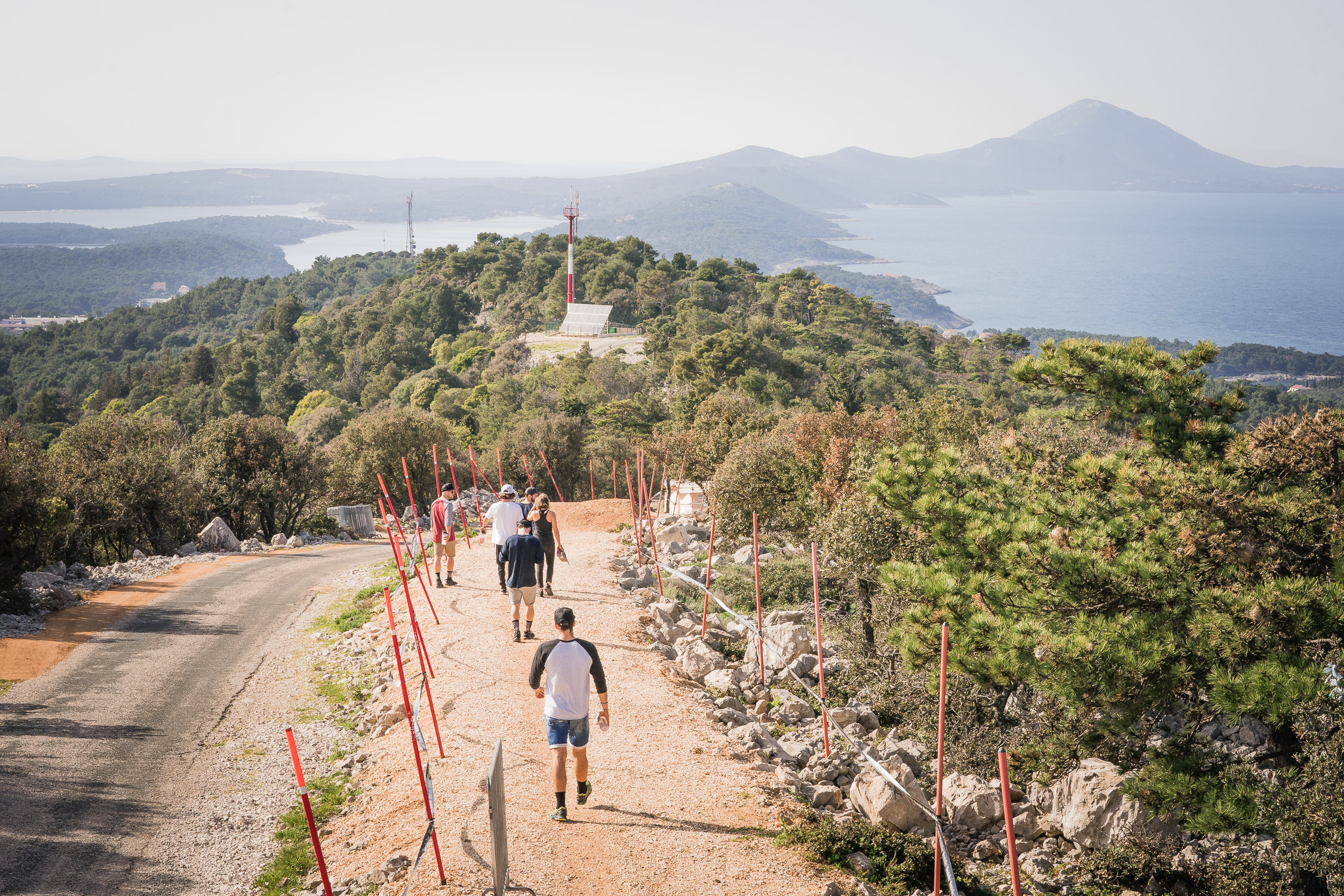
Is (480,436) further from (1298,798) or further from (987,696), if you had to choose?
(1298,798)

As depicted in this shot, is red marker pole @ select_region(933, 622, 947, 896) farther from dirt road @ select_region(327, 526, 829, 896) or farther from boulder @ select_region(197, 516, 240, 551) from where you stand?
boulder @ select_region(197, 516, 240, 551)

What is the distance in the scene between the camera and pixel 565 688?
7.63 metres

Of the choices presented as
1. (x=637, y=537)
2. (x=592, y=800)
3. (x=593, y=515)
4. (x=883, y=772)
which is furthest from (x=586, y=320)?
(x=883, y=772)

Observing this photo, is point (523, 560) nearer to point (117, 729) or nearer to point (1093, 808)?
point (117, 729)

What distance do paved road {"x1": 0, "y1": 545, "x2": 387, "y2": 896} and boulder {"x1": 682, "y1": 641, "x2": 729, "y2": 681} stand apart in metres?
6.61

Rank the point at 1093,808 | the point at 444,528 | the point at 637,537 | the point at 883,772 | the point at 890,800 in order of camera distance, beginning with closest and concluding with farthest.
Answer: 1. the point at 890,800
2. the point at 883,772
3. the point at 1093,808
4. the point at 444,528
5. the point at 637,537

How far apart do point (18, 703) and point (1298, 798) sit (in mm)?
15626

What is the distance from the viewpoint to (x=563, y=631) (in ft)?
25.6

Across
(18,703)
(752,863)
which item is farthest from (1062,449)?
(18,703)

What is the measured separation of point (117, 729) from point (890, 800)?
10090mm

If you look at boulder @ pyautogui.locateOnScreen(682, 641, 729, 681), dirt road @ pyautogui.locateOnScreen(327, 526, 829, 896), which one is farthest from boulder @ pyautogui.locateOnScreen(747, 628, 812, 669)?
dirt road @ pyautogui.locateOnScreen(327, 526, 829, 896)

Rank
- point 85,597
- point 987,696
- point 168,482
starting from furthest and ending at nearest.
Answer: point 168,482
point 85,597
point 987,696

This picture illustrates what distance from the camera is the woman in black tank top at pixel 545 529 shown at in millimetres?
13203

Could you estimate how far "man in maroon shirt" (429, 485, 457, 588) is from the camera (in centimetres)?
1527
